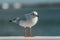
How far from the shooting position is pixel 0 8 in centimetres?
1016

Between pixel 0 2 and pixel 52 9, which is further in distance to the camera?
pixel 52 9

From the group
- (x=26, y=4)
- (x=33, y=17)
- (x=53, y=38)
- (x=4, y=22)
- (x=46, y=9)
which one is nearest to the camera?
(x=53, y=38)

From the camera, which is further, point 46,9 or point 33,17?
point 46,9

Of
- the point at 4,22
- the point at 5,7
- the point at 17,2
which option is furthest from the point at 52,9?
the point at 4,22

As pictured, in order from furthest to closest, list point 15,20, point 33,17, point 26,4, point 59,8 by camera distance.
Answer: point 59,8
point 26,4
point 15,20
point 33,17

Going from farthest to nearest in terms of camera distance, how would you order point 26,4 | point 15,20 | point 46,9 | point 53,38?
point 46,9
point 26,4
point 15,20
point 53,38

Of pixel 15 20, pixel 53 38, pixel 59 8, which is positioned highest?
pixel 59 8

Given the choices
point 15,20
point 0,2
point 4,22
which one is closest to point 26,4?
point 0,2

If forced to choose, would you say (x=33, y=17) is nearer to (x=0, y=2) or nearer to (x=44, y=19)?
(x=44, y=19)

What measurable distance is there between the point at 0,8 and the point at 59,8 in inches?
140

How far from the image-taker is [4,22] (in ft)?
26.5

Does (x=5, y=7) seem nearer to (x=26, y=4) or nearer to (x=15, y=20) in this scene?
(x=26, y=4)

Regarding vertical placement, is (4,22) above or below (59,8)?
below

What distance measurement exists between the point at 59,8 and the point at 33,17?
9427 millimetres
